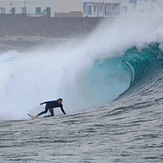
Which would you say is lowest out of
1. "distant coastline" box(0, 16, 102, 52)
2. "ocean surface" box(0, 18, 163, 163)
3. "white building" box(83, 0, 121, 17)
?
"ocean surface" box(0, 18, 163, 163)

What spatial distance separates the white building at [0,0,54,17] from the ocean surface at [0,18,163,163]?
Answer: 27838 millimetres

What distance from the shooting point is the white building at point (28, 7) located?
51.2 metres

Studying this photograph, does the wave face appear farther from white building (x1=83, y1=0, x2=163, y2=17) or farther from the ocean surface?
white building (x1=83, y1=0, x2=163, y2=17)

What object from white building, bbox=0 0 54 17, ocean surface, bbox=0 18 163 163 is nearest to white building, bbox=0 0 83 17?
white building, bbox=0 0 54 17

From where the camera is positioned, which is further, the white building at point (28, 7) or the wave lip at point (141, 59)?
the white building at point (28, 7)

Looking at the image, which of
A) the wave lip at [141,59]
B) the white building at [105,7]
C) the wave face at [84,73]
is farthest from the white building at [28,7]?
the wave lip at [141,59]

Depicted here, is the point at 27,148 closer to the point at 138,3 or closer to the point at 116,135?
the point at 116,135

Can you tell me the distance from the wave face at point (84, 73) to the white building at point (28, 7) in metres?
31.2

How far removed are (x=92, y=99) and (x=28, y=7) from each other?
3523 centimetres

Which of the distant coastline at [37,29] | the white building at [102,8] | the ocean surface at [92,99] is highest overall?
the white building at [102,8]

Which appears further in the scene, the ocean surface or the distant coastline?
the distant coastline

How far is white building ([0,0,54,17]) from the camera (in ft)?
168

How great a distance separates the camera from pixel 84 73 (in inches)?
725

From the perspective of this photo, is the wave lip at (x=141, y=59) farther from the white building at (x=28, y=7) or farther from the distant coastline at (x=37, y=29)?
the white building at (x=28, y=7)
